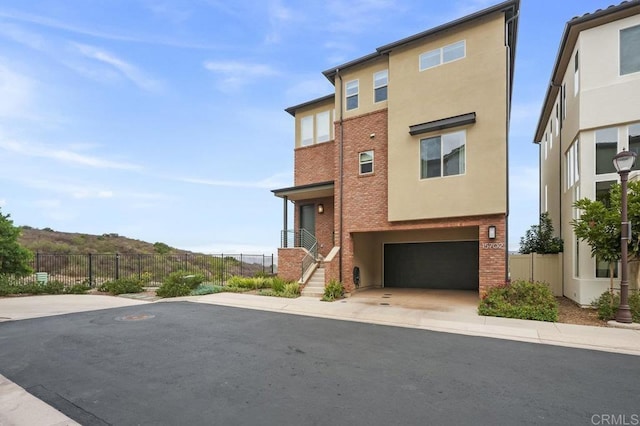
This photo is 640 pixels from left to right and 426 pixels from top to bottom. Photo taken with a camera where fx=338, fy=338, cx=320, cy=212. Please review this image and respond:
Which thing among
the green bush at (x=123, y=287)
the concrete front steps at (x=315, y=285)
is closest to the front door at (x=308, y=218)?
the concrete front steps at (x=315, y=285)

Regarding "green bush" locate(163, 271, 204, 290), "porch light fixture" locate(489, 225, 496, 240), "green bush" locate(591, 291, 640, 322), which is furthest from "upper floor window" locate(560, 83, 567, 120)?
"green bush" locate(163, 271, 204, 290)

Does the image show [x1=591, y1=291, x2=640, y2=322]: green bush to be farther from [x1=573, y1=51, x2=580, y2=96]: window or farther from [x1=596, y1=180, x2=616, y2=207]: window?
[x1=573, y1=51, x2=580, y2=96]: window

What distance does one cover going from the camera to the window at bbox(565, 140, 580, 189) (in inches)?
A: 451

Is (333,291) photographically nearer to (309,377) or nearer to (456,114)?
(456,114)

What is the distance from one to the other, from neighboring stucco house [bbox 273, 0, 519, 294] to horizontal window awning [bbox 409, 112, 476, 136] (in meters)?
0.04

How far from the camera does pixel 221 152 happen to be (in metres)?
21.1

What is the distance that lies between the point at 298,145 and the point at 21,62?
11.4 meters

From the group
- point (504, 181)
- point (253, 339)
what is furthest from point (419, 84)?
point (253, 339)

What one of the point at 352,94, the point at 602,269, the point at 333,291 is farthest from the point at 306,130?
the point at 602,269

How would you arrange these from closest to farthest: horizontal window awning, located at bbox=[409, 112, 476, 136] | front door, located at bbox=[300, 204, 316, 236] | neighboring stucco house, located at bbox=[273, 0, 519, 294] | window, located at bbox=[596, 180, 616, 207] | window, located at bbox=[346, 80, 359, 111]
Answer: window, located at bbox=[596, 180, 616, 207]
neighboring stucco house, located at bbox=[273, 0, 519, 294]
horizontal window awning, located at bbox=[409, 112, 476, 136]
window, located at bbox=[346, 80, 359, 111]
front door, located at bbox=[300, 204, 316, 236]

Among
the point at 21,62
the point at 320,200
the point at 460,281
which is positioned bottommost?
the point at 460,281

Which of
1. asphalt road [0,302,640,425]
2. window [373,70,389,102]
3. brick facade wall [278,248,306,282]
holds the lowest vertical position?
asphalt road [0,302,640,425]

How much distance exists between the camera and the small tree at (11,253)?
14246mm

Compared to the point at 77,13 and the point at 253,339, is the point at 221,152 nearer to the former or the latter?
the point at 77,13
